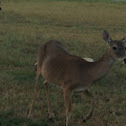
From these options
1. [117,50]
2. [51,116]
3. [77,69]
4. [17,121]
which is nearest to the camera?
[117,50]

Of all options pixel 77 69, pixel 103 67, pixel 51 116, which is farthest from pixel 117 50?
pixel 51 116

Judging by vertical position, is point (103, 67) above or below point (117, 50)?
below

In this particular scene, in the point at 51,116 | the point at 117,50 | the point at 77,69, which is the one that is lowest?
the point at 51,116

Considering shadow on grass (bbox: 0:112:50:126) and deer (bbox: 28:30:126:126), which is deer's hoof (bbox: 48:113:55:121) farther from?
shadow on grass (bbox: 0:112:50:126)

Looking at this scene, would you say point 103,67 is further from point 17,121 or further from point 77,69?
point 17,121

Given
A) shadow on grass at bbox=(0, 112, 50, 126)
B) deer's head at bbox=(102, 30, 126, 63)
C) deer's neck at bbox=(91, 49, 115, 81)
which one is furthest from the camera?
shadow on grass at bbox=(0, 112, 50, 126)

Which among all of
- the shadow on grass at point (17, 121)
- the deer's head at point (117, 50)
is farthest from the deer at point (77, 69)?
the shadow on grass at point (17, 121)

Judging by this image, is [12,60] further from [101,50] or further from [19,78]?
[101,50]

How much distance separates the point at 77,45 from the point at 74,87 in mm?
8122

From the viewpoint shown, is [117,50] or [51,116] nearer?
[117,50]

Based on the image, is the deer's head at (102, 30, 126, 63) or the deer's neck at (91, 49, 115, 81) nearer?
the deer's head at (102, 30, 126, 63)

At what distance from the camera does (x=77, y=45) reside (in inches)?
525

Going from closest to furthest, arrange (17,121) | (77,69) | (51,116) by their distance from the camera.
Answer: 1. (77,69)
2. (17,121)
3. (51,116)

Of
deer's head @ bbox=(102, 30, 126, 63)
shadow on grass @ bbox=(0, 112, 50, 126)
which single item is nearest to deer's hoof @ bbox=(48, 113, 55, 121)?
shadow on grass @ bbox=(0, 112, 50, 126)
